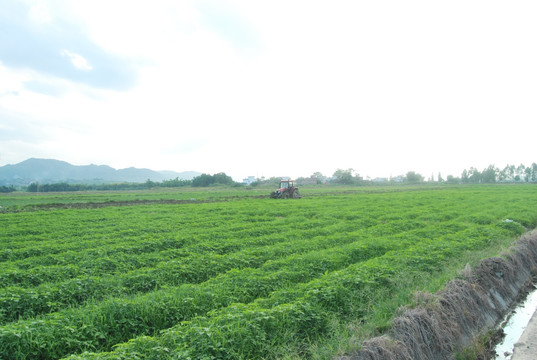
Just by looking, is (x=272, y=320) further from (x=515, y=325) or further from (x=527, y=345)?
(x=515, y=325)

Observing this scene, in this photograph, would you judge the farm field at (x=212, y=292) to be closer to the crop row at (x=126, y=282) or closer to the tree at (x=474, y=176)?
the crop row at (x=126, y=282)

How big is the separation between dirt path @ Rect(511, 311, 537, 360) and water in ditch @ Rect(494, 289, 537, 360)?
13 cm

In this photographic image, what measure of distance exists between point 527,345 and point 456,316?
1.60m

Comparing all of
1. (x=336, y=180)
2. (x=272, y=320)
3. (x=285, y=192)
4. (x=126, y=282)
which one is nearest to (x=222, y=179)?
(x=336, y=180)

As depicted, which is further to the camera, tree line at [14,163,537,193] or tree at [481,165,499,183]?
tree at [481,165,499,183]

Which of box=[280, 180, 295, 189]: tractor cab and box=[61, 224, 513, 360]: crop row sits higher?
box=[280, 180, 295, 189]: tractor cab

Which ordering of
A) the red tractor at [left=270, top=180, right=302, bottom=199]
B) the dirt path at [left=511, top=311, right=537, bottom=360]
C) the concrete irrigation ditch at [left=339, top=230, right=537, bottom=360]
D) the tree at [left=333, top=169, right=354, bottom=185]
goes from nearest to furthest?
the concrete irrigation ditch at [left=339, top=230, right=537, bottom=360], the dirt path at [left=511, top=311, right=537, bottom=360], the red tractor at [left=270, top=180, right=302, bottom=199], the tree at [left=333, top=169, right=354, bottom=185]

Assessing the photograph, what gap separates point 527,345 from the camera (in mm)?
6387

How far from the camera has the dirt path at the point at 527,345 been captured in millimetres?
6000

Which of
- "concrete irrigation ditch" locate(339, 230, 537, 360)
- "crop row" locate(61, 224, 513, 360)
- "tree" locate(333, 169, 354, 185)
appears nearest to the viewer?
"crop row" locate(61, 224, 513, 360)

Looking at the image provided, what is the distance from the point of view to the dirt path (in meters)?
6.00

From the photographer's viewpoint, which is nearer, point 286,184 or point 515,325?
point 515,325

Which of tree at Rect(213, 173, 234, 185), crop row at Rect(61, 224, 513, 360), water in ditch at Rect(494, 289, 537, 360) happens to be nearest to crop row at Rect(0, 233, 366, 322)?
crop row at Rect(61, 224, 513, 360)

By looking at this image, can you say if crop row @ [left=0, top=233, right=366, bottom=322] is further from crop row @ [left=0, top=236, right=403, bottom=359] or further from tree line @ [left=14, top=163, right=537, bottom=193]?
tree line @ [left=14, top=163, right=537, bottom=193]
